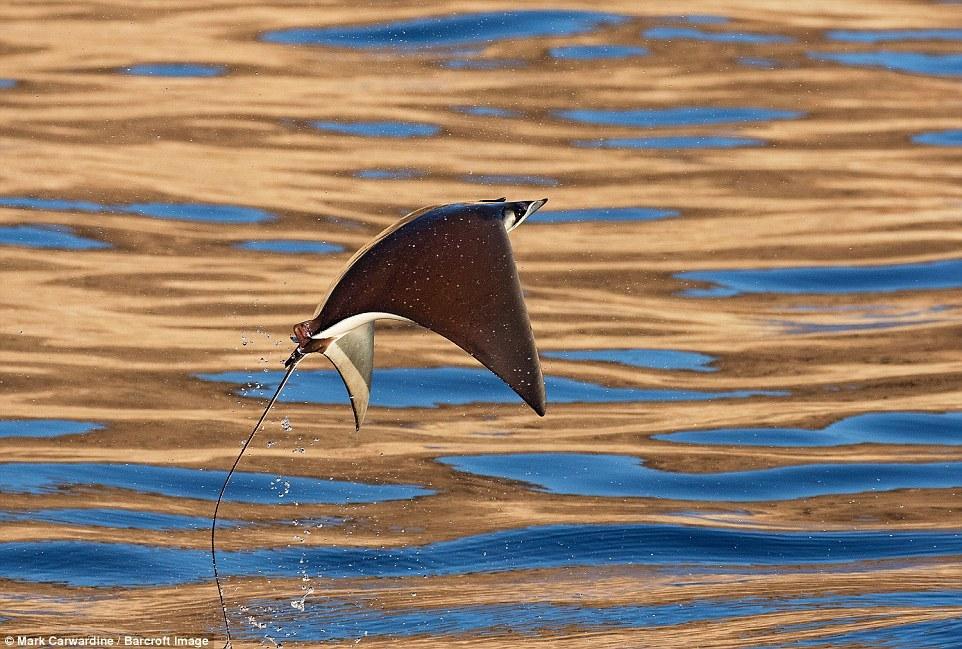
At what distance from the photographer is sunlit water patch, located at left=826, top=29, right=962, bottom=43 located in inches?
519

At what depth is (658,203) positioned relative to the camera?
9.88 m

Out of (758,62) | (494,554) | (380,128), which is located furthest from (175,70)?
(494,554)

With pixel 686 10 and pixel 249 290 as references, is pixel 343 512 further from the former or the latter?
pixel 686 10

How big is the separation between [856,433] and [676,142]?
4417 millimetres

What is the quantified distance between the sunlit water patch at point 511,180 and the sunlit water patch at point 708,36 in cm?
324

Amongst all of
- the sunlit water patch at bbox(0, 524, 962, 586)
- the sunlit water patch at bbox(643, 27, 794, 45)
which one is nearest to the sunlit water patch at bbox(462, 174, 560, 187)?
the sunlit water patch at bbox(643, 27, 794, 45)

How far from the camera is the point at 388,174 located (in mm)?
10109

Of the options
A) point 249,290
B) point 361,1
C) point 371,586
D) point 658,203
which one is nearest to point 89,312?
point 249,290

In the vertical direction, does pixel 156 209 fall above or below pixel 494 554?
above

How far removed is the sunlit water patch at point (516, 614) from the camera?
5098mm

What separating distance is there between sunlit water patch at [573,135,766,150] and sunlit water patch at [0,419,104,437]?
193 inches

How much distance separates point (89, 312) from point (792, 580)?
3.69 metres

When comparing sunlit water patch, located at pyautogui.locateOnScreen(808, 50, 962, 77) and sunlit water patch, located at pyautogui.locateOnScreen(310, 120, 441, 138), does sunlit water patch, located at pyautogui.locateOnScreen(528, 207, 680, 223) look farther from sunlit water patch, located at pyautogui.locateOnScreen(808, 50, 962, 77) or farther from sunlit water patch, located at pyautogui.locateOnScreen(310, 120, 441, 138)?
sunlit water patch, located at pyautogui.locateOnScreen(808, 50, 962, 77)

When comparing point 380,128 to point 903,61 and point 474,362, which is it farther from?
point 903,61
